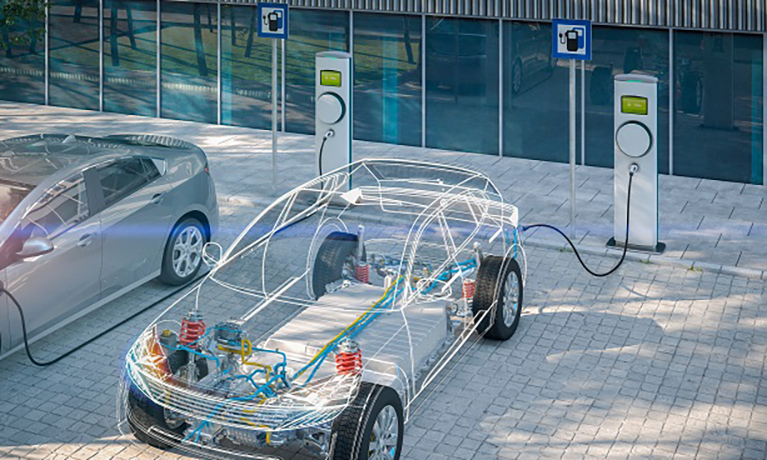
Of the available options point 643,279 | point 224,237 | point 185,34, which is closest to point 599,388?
point 643,279

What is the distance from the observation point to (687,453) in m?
8.05

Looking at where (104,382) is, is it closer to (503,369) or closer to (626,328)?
(503,369)

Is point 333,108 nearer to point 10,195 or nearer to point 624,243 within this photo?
point 624,243

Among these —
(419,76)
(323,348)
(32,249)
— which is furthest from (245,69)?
(323,348)

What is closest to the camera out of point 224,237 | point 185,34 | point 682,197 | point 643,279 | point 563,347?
point 563,347

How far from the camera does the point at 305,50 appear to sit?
666 inches

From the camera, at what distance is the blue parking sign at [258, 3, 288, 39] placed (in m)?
13.3

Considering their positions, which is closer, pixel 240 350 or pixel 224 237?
pixel 240 350

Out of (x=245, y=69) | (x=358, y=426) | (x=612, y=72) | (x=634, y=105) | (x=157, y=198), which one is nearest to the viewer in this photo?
(x=358, y=426)

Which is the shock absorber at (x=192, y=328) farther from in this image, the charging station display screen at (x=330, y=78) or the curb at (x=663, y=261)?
the charging station display screen at (x=330, y=78)

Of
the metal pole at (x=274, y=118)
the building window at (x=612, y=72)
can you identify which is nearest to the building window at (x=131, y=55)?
the metal pole at (x=274, y=118)

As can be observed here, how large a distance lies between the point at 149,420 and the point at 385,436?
1629 millimetres

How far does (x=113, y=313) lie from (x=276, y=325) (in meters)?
1.80

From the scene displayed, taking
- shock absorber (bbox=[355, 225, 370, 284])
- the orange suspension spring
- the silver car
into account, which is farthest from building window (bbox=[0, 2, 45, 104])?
the orange suspension spring
